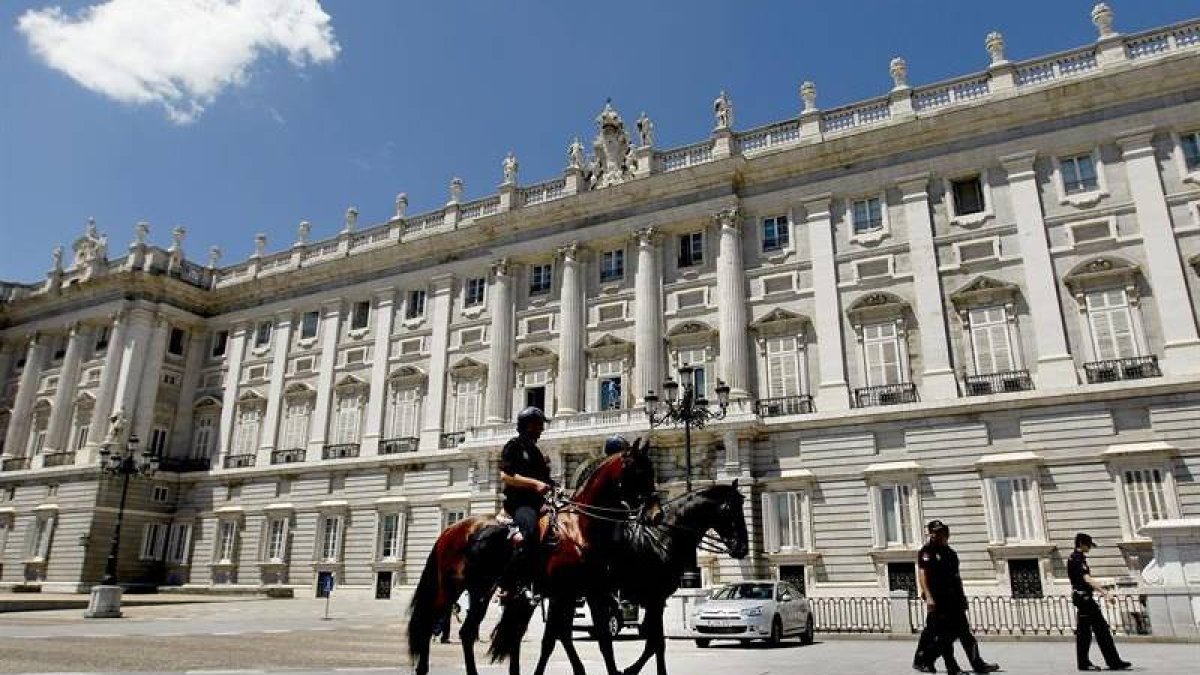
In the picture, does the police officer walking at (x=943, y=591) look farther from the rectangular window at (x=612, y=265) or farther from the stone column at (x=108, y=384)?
the stone column at (x=108, y=384)

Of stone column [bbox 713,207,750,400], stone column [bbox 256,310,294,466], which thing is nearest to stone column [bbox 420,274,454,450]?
stone column [bbox 256,310,294,466]

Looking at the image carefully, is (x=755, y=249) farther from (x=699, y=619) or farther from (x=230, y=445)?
(x=230, y=445)

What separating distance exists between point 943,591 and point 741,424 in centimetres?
1579

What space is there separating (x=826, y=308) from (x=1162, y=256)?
9128mm

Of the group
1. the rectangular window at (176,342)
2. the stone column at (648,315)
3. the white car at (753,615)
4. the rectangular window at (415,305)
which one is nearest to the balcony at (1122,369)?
the white car at (753,615)

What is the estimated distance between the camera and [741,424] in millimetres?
24562

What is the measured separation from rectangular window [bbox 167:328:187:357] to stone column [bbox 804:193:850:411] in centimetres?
3099

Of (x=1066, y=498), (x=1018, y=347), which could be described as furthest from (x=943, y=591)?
(x=1018, y=347)

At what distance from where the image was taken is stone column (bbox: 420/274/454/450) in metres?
31.2

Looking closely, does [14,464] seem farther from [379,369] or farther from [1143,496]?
[1143,496]

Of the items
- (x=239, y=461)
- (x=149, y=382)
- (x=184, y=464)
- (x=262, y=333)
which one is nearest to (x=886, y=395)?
(x=239, y=461)

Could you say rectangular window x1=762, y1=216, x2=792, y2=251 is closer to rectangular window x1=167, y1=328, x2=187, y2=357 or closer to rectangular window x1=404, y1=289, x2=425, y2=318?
rectangular window x1=404, y1=289, x2=425, y2=318

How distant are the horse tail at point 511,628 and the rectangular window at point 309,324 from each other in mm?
31706

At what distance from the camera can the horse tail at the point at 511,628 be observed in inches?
269
